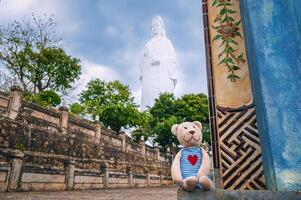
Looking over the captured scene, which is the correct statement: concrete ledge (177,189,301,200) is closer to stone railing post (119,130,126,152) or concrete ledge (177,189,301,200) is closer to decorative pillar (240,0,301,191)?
decorative pillar (240,0,301,191)

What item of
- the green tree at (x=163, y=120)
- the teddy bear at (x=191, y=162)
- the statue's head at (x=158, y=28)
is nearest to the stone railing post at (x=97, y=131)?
the green tree at (x=163, y=120)

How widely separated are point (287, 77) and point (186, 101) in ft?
88.3

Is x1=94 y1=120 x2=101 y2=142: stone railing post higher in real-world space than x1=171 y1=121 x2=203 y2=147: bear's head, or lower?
higher

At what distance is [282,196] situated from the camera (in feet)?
5.43

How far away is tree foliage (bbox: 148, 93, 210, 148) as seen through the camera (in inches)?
1066

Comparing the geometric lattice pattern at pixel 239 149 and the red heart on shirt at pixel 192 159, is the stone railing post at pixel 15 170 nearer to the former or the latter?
the red heart on shirt at pixel 192 159

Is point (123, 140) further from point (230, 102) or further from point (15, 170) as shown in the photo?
point (230, 102)

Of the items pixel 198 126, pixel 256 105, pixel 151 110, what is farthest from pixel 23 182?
pixel 151 110

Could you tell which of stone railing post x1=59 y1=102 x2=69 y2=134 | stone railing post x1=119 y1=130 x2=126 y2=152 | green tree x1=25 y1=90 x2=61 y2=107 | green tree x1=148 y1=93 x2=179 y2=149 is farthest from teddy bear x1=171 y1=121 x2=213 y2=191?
green tree x1=148 y1=93 x2=179 y2=149

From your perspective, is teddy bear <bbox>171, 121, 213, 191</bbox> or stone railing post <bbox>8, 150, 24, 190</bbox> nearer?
teddy bear <bbox>171, 121, 213, 191</bbox>

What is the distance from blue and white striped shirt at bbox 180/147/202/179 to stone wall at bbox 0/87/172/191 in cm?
776

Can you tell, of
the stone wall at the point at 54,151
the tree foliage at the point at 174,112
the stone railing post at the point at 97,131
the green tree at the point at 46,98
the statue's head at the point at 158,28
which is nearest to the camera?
the stone wall at the point at 54,151

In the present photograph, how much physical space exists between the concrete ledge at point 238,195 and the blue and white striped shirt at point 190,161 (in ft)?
0.59

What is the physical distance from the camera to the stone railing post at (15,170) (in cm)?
836
